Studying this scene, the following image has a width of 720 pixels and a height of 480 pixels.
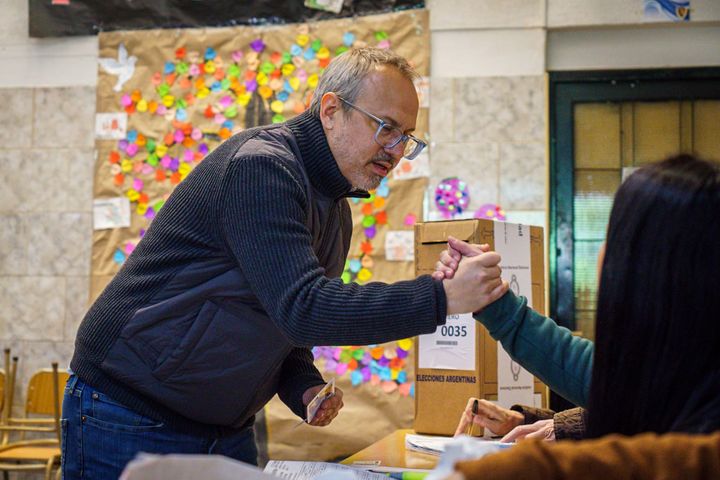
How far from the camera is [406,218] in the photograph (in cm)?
409

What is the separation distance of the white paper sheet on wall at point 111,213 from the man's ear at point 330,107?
2731mm

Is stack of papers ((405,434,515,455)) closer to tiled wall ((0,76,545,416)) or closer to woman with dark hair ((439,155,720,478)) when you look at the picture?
woman with dark hair ((439,155,720,478))

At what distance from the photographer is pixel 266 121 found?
4234 millimetres

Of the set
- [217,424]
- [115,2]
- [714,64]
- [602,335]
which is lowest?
[217,424]

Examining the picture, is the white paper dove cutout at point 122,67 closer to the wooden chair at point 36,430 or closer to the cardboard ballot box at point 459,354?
the wooden chair at point 36,430

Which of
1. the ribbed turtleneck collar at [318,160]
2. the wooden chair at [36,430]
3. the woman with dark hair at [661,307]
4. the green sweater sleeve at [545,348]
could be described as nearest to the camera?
the woman with dark hair at [661,307]

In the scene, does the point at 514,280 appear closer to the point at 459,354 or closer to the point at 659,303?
the point at 459,354

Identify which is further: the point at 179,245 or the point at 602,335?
the point at 179,245

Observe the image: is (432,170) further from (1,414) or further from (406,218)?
(1,414)

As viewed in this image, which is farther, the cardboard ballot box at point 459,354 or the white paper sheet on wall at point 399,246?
the white paper sheet on wall at point 399,246

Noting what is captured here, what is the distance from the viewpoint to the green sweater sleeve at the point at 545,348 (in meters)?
1.42

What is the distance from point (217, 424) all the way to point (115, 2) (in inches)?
129

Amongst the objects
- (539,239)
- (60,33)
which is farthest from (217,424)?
(60,33)

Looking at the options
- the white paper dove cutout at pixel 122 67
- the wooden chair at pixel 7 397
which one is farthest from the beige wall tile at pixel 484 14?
the wooden chair at pixel 7 397
